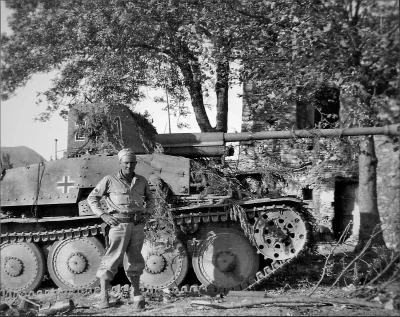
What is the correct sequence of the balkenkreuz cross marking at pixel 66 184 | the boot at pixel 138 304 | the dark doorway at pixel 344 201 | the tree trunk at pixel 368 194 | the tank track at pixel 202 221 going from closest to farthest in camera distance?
the boot at pixel 138 304 < the tank track at pixel 202 221 < the balkenkreuz cross marking at pixel 66 184 < the tree trunk at pixel 368 194 < the dark doorway at pixel 344 201

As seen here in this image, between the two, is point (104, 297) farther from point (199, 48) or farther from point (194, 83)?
point (194, 83)

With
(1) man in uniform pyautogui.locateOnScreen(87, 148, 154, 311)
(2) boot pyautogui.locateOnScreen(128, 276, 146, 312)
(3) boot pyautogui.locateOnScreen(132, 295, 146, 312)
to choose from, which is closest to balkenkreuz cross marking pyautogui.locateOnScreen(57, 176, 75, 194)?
(1) man in uniform pyautogui.locateOnScreen(87, 148, 154, 311)

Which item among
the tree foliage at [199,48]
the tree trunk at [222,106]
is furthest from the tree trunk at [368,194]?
the tree trunk at [222,106]

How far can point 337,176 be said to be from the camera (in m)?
17.9

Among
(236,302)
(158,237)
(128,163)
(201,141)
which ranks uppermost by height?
(201,141)

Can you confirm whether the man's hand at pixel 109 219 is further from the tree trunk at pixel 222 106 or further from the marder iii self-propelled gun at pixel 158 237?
the tree trunk at pixel 222 106

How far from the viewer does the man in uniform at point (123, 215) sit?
8.59 m

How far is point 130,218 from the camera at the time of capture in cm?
866

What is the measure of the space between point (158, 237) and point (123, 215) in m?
1.70

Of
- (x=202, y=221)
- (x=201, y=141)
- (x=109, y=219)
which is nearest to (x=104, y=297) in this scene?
(x=109, y=219)

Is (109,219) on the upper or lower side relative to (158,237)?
upper

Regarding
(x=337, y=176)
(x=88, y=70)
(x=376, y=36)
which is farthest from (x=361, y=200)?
(x=88, y=70)

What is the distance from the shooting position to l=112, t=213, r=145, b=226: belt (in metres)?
8.61

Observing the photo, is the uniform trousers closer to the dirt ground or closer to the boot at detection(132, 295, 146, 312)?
the boot at detection(132, 295, 146, 312)
